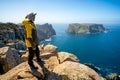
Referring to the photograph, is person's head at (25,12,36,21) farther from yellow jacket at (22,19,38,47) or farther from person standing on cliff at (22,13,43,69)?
yellow jacket at (22,19,38,47)

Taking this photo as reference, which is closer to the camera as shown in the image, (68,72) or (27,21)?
(27,21)

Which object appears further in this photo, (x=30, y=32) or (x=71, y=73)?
(x=71, y=73)

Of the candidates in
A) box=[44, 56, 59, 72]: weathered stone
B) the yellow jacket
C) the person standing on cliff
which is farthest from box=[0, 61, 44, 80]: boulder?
the yellow jacket

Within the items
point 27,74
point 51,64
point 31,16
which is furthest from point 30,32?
point 51,64

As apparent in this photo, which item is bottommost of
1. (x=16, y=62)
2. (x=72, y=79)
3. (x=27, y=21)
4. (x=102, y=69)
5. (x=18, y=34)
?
(x=102, y=69)

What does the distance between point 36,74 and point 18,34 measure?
98.0 meters

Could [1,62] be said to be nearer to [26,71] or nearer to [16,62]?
[16,62]

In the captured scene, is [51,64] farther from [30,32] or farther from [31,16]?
[31,16]

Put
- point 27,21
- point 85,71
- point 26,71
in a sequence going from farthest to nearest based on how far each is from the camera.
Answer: point 85,71
point 26,71
point 27,21

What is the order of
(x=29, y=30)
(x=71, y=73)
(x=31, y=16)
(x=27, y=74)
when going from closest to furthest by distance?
(x=29, y=30) < (x=31, y=16) < (x=27, y=74) < (x=71, y=73)

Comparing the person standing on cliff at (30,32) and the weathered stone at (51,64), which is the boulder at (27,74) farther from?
the weathered stone at (51,64)

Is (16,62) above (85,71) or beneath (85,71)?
beneath

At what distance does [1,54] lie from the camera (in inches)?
703

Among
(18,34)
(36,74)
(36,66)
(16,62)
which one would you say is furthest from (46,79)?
(18,34)
